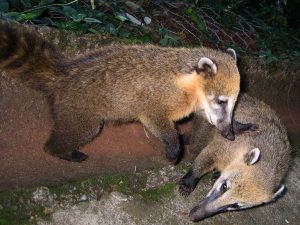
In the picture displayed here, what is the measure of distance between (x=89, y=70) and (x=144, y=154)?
130 centimetres

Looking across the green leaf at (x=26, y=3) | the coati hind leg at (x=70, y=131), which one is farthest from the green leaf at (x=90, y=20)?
the coati hind leg at (x=70, y=131)

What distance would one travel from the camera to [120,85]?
12.2 ft

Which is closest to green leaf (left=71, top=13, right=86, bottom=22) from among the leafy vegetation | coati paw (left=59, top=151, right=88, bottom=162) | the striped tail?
the leafy vegetation

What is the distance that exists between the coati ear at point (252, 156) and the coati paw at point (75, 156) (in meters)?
1.56

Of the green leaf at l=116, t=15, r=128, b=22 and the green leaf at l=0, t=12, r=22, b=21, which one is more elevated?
the green leaf at l=0, t=12, r=22, b=21

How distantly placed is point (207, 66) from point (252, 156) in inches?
37.6

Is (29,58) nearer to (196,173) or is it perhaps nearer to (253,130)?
(196,173)

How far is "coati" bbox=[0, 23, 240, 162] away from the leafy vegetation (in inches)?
26.7

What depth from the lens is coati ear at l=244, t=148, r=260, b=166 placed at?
3.91 meters

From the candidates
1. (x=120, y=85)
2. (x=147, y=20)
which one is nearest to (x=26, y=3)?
(x=120, y=85)

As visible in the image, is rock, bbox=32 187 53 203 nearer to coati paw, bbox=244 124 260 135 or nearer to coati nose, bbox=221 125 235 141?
coati nose, bbox=221 125 235 141

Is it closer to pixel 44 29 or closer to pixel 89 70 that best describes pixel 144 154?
pixel 89 70

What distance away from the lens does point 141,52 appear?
12.9 feet

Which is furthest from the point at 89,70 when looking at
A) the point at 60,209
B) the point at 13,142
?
the point at 60,209
